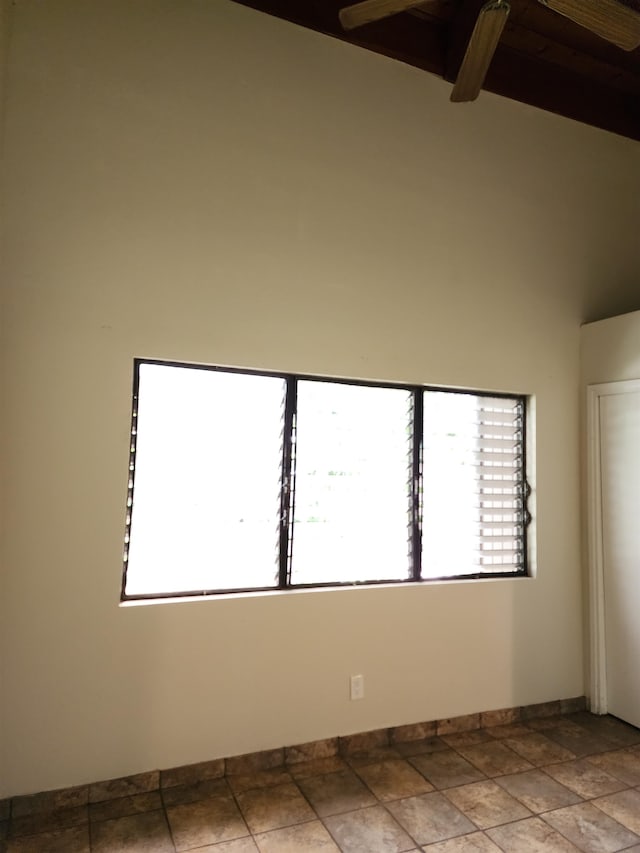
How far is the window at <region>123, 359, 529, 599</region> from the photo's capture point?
2.37 meters

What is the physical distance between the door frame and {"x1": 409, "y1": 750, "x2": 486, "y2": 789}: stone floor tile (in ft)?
3.45

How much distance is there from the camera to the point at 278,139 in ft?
8.56

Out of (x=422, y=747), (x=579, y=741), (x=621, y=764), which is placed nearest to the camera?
(x=621, y=764)

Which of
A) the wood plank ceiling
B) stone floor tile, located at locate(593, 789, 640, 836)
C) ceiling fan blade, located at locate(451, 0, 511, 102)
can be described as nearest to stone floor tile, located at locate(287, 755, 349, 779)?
stone floor tile, located at locate(593, 789, 640, 836)

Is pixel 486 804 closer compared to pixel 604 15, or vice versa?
pixel 604 15

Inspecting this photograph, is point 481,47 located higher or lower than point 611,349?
higher

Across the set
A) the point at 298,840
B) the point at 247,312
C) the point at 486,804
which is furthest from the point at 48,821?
the point at 247,312

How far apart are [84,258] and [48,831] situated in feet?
7.03

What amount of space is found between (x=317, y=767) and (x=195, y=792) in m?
0.55

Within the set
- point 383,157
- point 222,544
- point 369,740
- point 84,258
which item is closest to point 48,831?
point 222,544

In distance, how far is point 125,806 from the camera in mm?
2133

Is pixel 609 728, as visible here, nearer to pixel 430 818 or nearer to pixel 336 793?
pixel 430 818

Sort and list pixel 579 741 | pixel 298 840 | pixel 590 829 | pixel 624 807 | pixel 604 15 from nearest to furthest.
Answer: pixel 604 15 < pixel 298 840 < pixel 590 829 < pixel 624 807 < pixel 579 741

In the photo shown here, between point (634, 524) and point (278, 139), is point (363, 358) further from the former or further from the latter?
point (634, 524)
